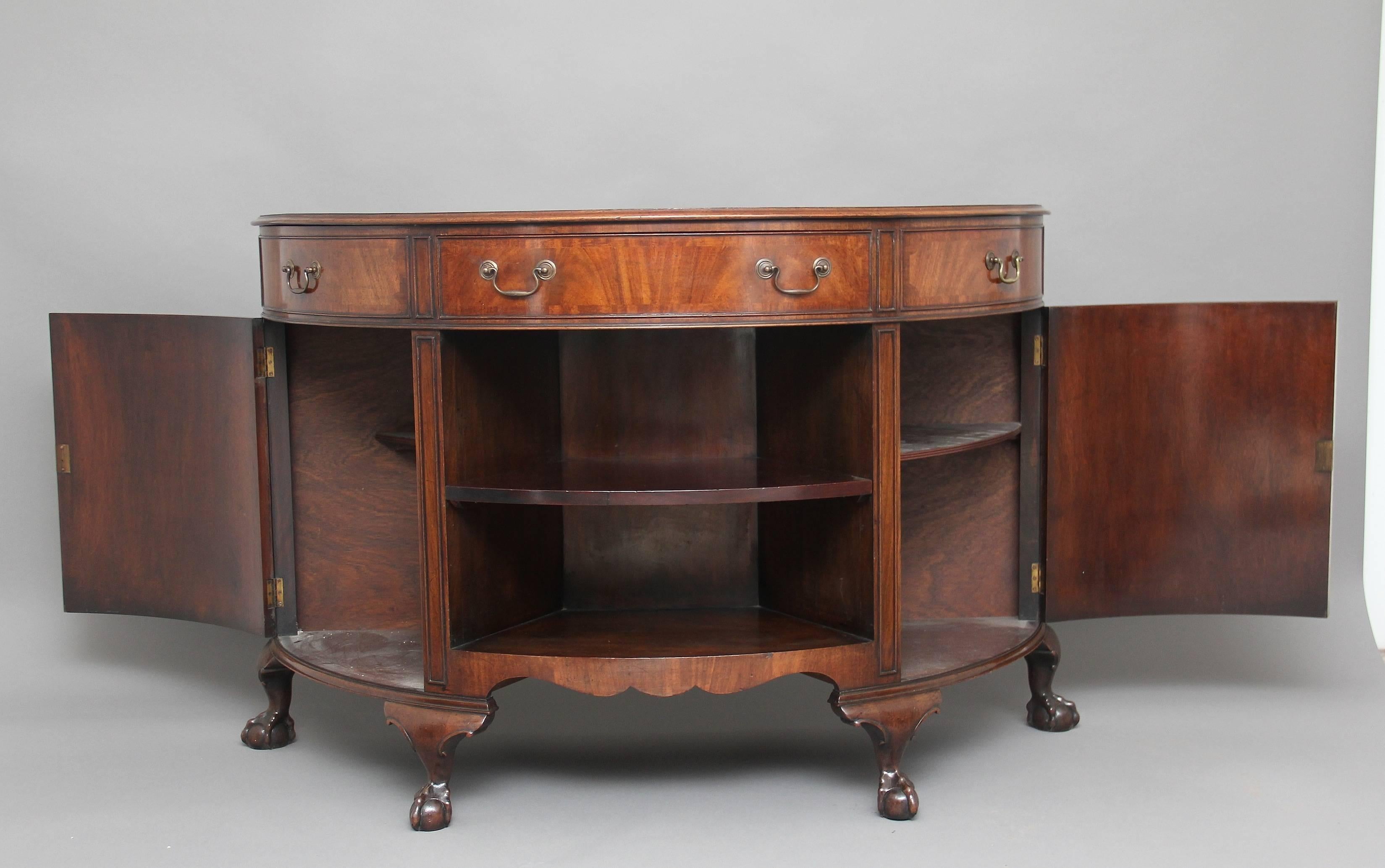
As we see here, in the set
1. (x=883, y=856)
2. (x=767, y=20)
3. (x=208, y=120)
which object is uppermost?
(x=767, y=20)

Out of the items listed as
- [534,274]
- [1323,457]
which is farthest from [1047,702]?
[534,274]

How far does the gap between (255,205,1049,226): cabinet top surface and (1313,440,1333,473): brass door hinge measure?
0.99 metres

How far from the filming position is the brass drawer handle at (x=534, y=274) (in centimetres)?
285

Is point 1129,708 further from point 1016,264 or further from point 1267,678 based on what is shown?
point 1016,264

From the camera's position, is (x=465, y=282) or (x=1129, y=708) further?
(x=1129, y=708)

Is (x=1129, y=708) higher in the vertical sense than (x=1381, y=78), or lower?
lower

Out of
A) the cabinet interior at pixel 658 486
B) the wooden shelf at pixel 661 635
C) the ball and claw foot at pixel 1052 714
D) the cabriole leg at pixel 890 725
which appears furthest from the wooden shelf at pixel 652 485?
the ball and claw foot at pixel 1052 714

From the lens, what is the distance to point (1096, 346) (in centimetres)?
340

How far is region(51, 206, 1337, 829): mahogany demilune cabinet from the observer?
118 inches

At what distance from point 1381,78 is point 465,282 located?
2703mm

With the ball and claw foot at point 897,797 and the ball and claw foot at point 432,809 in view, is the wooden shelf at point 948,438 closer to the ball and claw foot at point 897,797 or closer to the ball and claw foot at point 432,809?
the ball and claw foot at point 897,797

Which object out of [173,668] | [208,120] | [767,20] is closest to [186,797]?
[173,668]

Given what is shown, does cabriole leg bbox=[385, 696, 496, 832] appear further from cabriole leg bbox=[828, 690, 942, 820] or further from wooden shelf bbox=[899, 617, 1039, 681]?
wooden shelf bbox=[899, 617, 1039, 681]

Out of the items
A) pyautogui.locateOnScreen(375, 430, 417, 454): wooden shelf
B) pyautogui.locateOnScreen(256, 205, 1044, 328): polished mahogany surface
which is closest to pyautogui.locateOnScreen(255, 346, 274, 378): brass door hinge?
pyautogui.locateOnScreen(375, 430, 417, 454): wooden shelf
